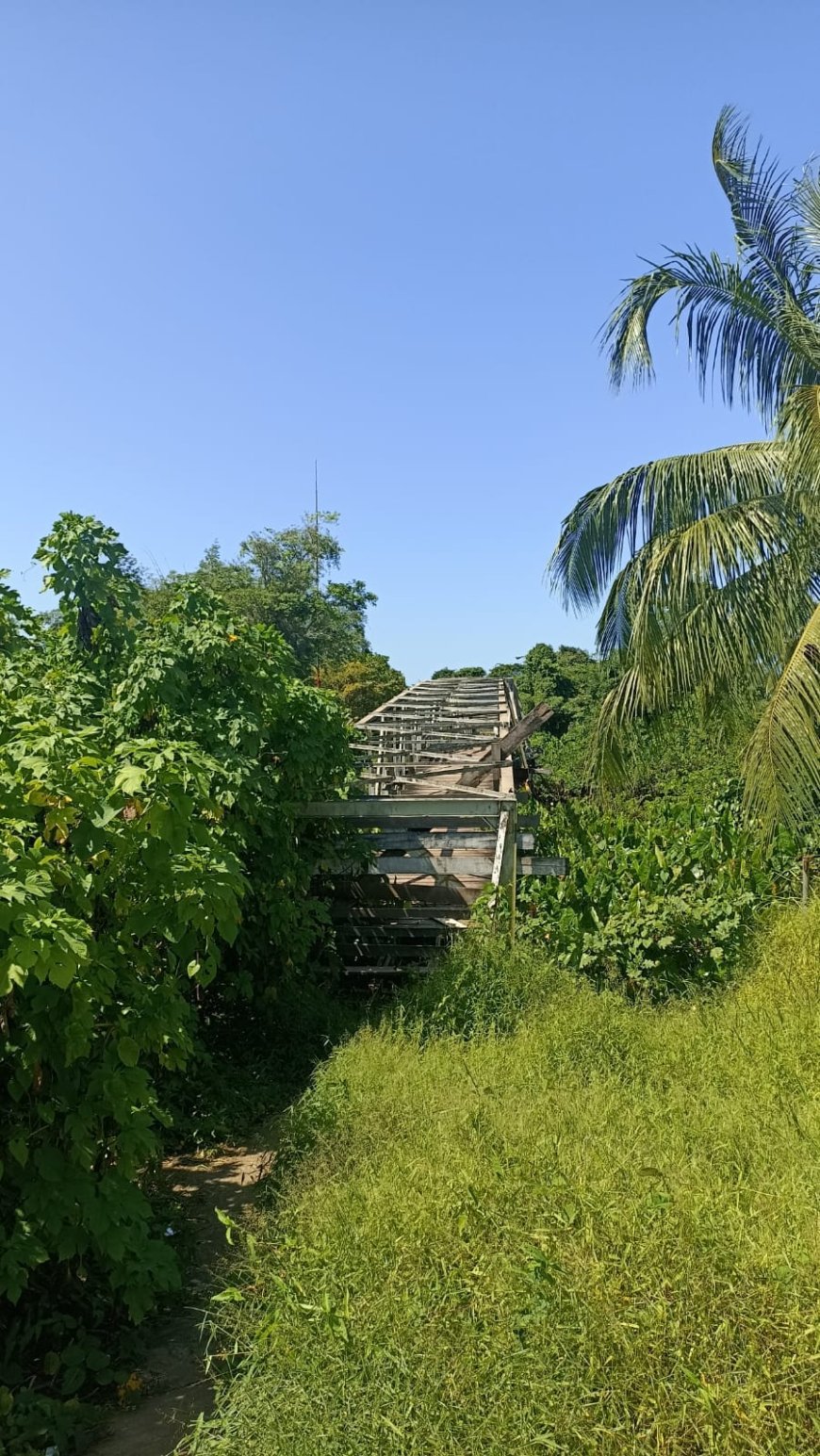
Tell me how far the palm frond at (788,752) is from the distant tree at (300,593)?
1064 inches

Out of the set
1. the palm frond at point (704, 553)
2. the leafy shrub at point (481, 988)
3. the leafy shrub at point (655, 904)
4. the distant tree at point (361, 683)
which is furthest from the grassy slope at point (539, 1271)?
the distant tree at point (361, 683)

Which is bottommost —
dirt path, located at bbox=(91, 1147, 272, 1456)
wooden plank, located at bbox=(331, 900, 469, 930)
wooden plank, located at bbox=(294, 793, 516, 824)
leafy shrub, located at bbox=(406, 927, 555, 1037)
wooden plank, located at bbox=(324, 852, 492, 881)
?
dirt path, located at bbox=(91, 1147, 272, 1456)

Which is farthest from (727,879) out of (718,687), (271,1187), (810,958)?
(271,1187)

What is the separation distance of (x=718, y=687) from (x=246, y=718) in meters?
4.42

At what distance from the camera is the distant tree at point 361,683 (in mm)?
33397

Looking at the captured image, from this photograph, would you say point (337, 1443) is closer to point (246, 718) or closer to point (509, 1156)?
point (509, 1156)

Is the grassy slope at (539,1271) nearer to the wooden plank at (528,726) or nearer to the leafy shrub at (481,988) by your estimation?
the leafy shrub at (481,988)

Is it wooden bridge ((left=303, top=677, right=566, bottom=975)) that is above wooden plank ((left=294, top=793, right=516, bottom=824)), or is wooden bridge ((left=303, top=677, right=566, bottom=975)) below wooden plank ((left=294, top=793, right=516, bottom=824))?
below

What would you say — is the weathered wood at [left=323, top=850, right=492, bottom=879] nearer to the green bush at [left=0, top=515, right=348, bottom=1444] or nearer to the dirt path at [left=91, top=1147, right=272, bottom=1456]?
the dirt path at [left=91, top=1147, right=272, bottom=1456]

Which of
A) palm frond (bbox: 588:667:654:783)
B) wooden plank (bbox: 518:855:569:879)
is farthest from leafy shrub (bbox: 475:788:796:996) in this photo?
palm frond (bbox: 588:667:654:783)

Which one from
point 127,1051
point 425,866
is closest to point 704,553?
point 425,866

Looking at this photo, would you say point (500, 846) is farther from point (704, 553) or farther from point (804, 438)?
point (804, 438)

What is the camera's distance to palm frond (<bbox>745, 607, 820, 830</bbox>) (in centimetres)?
696

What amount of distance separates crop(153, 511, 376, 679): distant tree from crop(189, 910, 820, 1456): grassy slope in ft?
97.1
